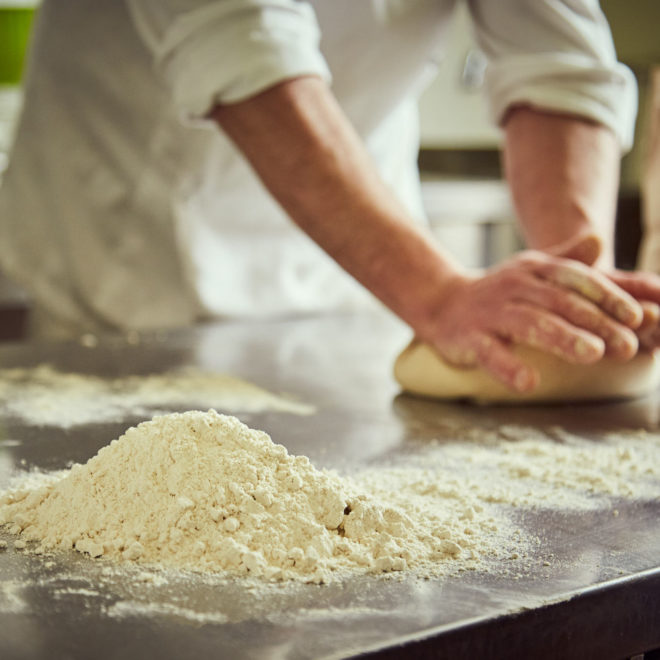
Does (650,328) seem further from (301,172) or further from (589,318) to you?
(301,172)

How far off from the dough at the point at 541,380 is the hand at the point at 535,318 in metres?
0.02

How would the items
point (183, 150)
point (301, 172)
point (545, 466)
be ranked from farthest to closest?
point (183, 150) < point (301, 172) < point (545, 466)

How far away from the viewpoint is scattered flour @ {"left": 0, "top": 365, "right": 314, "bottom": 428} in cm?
88

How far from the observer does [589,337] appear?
0.92 metres

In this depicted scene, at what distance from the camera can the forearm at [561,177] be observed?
1.20 meters

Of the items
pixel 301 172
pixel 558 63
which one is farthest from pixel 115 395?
pixel 558 63

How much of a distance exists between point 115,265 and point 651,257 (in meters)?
1.02

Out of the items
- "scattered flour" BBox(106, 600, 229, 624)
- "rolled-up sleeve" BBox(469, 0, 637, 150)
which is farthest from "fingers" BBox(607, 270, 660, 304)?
"scattered flour" BBox(106, 600, 229, 624)

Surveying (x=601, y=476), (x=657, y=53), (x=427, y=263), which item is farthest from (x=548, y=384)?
(x=657, y=53)

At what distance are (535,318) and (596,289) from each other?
8 cm

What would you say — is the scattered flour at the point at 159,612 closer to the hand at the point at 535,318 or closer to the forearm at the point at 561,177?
the hand at the point at 535,318

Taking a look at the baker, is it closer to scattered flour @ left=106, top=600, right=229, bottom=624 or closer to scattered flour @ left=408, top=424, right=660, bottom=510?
scattered flour @ left=408, top=424, right=660, bottom=510

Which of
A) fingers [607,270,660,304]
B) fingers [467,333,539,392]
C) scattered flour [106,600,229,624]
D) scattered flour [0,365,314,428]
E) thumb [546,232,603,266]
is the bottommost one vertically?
scattered flour [0,365,314,428]

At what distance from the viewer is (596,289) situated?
95 cm
